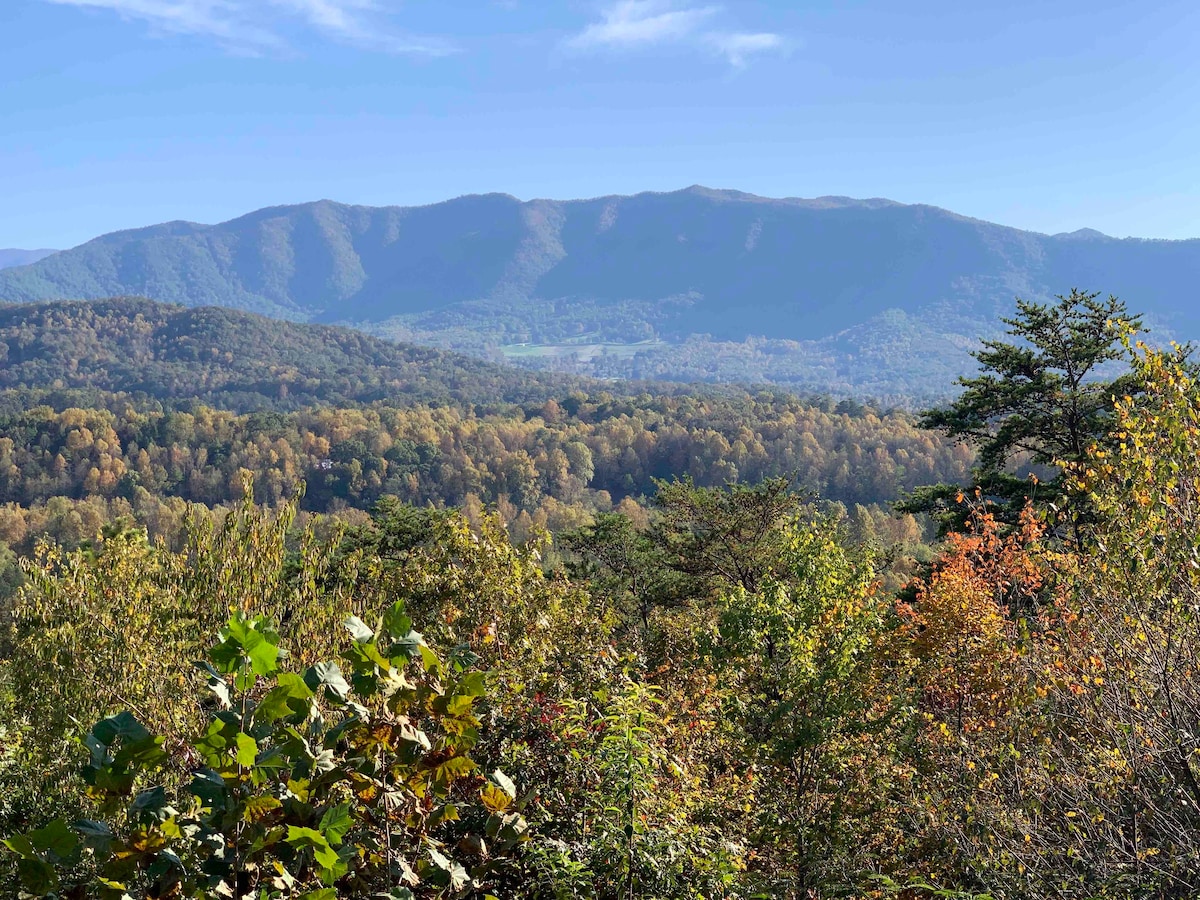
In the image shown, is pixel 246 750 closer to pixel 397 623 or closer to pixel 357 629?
pixel 357 629

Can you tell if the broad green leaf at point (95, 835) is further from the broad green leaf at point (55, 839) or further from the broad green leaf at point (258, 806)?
the broad green leaf at point (258, 806)

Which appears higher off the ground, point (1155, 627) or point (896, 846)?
point (1155, 627)

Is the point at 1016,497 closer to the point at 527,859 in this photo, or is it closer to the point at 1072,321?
the point at 1072,321

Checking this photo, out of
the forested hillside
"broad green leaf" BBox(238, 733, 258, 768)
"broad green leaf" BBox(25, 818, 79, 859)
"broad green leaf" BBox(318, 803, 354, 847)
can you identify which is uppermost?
"broad green leaf" BBox(238, 733, 258, 768)

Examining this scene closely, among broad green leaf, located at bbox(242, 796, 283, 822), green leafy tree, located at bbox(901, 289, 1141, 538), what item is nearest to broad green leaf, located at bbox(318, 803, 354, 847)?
broad green leaf, located at bbox(242, 796, 283, 822)

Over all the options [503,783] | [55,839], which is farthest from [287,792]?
[503,783]

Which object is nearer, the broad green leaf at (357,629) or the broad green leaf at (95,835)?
the broad green leaf at (95,835)

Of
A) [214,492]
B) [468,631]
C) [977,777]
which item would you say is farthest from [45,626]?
[214,492]

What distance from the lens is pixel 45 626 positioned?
9.23 metres

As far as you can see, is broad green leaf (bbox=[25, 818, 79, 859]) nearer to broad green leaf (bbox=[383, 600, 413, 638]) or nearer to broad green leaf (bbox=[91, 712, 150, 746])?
broad green leaf (bbox=[91, 712, 150, 746])

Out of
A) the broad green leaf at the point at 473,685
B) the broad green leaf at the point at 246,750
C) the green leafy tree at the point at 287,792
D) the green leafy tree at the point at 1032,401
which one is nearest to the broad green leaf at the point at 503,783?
the green leafy tree at the point at 287,792

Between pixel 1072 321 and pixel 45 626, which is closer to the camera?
pixel 45 626

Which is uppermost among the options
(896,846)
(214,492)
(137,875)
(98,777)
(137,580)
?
(98,777)

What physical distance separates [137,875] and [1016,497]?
2048cm
